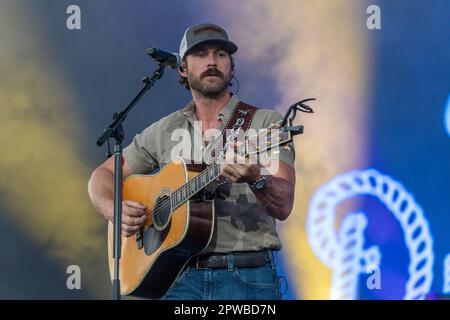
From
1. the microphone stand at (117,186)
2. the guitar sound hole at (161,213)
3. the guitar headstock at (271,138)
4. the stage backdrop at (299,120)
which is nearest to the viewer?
the guitar headstock at (271,138)

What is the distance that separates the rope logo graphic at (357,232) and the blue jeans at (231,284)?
173cm

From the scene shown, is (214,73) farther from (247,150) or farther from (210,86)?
(247,150)

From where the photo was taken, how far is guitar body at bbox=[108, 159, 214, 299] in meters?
4.28

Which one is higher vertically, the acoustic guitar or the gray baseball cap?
the gray baseball cap

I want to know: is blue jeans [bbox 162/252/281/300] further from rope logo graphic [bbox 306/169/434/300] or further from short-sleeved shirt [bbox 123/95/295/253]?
rope logo graphic [bbox 306/169/434/300]

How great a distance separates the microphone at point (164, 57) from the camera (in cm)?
435

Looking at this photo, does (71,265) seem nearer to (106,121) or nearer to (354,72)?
(106,121)

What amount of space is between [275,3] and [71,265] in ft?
8.12

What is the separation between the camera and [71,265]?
6203mm

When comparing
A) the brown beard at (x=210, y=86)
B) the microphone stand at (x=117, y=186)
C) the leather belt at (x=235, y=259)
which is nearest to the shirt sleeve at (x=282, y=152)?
the brown beard at (x=210, y=86)

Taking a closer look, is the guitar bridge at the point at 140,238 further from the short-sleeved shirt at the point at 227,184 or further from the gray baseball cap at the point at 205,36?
the gray baseball cap at the point at 205,36

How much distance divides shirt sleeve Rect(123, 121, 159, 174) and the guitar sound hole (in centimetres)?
42

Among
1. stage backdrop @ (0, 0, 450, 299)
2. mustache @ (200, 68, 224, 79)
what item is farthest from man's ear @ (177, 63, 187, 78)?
stage backdrop @ (0, 0, 450, 299)
